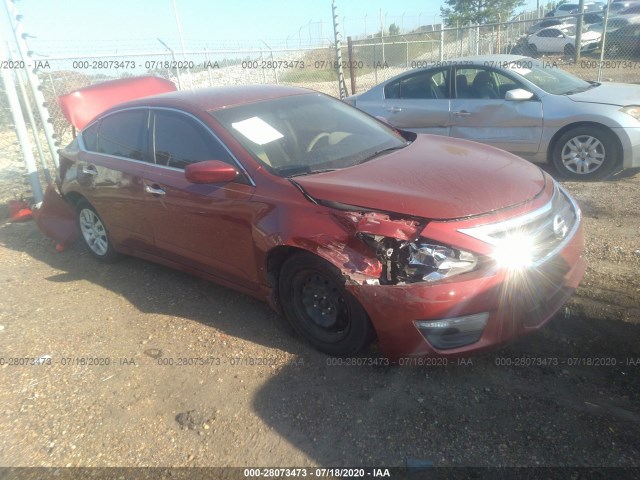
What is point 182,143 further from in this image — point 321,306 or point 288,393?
point 288,393

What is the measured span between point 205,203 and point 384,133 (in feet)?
5.25

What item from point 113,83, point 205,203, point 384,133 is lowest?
point 205,203

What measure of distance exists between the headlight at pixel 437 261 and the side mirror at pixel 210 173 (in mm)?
1334

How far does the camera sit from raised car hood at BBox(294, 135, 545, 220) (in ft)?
9.14

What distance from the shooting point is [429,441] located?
8.18 ft

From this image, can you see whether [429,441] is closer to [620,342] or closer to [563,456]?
[563,456]

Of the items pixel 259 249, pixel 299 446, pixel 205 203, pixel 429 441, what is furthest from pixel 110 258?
pixel 429 441

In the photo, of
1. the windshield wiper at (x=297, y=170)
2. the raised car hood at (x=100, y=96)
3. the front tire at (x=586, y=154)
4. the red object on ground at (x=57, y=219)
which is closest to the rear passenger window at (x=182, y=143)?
the windshield wiper at (x=297, y=170)

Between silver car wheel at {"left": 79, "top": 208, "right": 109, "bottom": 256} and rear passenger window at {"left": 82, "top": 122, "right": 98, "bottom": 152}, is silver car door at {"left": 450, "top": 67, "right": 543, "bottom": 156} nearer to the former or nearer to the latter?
rear passenger window at {"left": 82, "top": 122, "right": 98, "bottom": 152}

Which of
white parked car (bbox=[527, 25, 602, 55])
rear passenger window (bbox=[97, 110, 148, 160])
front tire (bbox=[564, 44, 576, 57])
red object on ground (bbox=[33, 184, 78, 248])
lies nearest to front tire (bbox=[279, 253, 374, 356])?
rear passenger window (bbox=[97, 110, 148, 160])

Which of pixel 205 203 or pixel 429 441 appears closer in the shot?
pixel 429 441

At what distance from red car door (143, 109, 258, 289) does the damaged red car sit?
1cm

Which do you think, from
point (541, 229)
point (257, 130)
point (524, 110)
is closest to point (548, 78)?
point (524, 110)

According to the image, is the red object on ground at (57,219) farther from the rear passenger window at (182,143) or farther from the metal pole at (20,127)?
the rear passenger window at (182,143)
